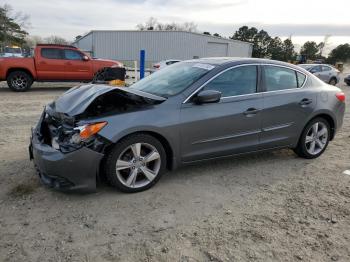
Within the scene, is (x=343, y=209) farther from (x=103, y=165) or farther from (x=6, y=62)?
(x=6, y=62)

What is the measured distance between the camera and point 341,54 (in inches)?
2486

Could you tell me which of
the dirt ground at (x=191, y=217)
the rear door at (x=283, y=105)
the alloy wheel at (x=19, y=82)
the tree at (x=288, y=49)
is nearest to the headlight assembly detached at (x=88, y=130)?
the dirt ground at (x=191, y=217)

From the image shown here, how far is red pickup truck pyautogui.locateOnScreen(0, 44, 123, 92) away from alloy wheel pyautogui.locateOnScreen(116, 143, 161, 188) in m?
10.0

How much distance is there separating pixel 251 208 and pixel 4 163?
333 cm

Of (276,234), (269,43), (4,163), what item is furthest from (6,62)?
(269,43)

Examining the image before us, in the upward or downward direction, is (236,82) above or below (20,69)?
above

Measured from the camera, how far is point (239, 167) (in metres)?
4.90

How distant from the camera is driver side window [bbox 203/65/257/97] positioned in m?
4.41

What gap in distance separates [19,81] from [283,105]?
10795mm

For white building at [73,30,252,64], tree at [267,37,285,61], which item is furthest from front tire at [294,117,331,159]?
tree at [267,37,285,61]

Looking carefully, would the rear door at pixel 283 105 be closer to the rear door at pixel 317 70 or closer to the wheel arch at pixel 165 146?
the wheel arch at pixel 165 146

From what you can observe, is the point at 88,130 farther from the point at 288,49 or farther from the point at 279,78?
the point at 288,49

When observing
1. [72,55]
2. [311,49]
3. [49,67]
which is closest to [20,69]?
[49,67]

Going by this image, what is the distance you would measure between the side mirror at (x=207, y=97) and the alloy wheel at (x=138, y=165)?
80 cm
